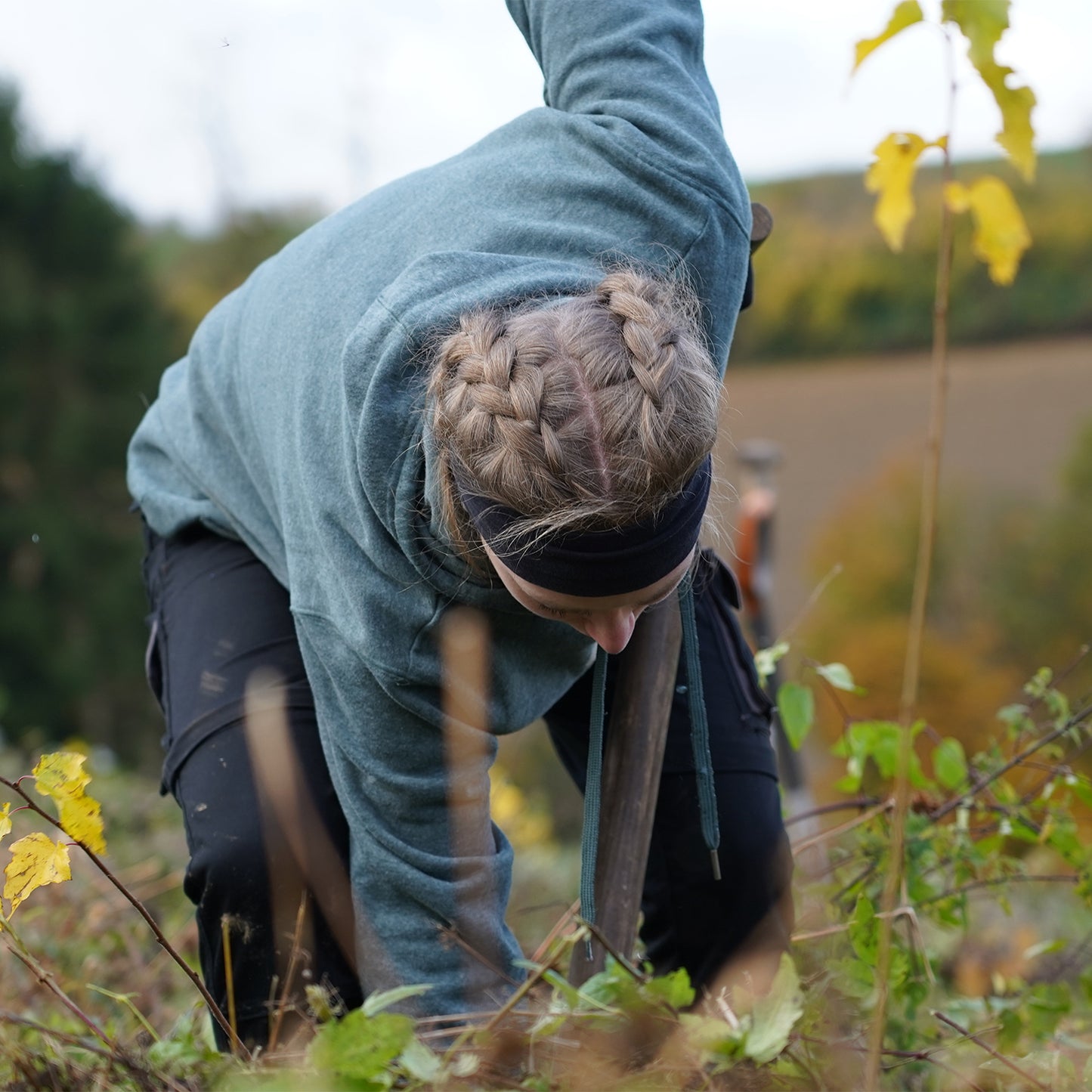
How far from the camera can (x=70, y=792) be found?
128cm

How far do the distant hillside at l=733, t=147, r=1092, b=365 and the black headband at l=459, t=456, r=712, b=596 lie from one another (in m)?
13.1

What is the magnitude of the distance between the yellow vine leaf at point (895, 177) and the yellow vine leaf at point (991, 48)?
0.20 feet

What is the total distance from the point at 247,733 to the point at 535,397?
26.9 inches

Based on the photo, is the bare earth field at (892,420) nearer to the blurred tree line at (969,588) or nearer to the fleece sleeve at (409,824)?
the blurred tree line at (969,588)

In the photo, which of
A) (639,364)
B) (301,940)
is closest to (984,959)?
(301,940)

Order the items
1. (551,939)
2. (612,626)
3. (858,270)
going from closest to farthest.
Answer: (612,626), (551,939), (858,270)

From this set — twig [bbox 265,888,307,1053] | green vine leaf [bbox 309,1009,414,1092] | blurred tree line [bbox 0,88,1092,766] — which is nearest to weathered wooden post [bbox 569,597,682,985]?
twig [bbox 265,888,307,1053]

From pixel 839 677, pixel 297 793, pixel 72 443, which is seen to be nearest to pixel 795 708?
pixel 839 677

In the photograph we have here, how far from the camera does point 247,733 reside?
1.69 metres

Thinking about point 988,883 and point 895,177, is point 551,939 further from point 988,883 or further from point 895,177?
point 895,177

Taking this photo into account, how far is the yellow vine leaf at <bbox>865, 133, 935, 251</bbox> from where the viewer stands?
3.04 ft

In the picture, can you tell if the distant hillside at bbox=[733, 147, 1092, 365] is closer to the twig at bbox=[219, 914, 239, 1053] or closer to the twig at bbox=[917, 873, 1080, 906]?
the twig at bbox=[917, 873, 1080, 906]

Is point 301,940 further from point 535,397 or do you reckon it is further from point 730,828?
point 535,397

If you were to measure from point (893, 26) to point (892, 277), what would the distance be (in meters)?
16.4
